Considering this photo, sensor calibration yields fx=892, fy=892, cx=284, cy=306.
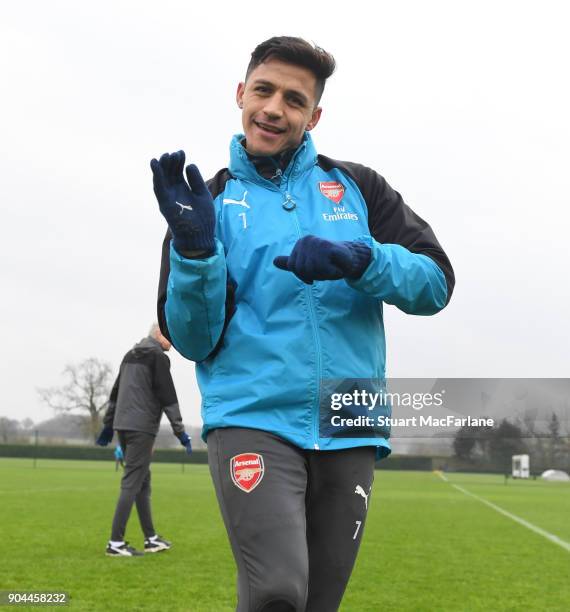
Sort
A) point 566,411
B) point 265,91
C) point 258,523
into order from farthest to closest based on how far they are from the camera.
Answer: point 566,411 < point 265,91 < point 258,523

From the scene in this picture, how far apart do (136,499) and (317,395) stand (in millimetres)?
6432

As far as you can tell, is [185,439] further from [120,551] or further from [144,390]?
[120,551]

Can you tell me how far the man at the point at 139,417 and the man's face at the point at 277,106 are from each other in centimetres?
544

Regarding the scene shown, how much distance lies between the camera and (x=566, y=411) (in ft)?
16.3

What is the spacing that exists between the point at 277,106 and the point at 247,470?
4.08ft

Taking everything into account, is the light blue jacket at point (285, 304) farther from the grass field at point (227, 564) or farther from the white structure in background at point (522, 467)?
the white structure in background at point (522, 467)

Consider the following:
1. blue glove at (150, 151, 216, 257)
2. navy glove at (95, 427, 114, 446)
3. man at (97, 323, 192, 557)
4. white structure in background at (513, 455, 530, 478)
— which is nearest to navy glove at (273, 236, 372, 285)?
blue glove at (150, 151, 216, 257)

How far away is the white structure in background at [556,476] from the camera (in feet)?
176

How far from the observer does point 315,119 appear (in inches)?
130

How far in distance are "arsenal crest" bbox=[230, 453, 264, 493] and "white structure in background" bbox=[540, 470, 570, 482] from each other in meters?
54.2

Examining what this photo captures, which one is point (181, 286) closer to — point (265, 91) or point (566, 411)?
point (265, 91)

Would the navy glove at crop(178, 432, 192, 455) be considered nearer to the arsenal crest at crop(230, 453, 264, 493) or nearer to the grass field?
the grass field

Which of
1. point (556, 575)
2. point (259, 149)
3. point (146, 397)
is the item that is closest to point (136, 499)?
point (146, 397)

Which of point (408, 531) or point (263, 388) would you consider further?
point (408, 531)
